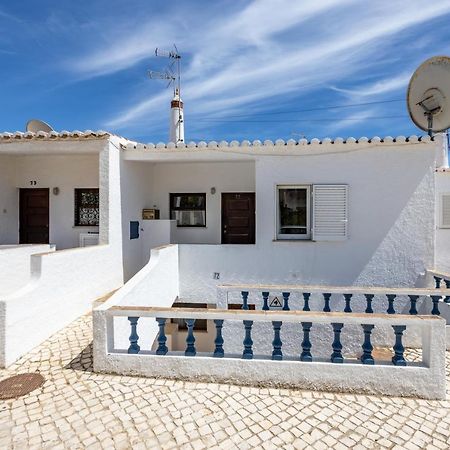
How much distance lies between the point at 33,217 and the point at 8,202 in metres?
0.88

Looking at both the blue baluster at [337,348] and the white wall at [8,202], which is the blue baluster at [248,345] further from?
the white wall at [8,202]

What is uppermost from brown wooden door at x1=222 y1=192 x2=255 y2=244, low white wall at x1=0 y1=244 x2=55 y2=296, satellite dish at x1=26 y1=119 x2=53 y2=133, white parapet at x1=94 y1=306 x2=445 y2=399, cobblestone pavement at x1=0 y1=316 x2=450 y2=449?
satellite dish at x1=26 y1=119 x2=53 y2=133

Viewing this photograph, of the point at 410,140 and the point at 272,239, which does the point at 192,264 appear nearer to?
the point at 272,239

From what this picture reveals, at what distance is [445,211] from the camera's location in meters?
9.88

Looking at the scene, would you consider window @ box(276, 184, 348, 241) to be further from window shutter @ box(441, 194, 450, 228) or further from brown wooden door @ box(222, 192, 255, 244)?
window shutter @ box(441, 194, 450, 228)

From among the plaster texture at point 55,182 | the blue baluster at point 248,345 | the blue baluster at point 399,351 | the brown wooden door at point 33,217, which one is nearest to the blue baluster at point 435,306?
the blue baluster at point 399,351

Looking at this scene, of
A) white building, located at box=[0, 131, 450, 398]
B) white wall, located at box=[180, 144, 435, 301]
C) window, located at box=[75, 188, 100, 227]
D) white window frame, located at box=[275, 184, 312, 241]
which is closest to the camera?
white building, located at box=[0, 131, 450, 398]

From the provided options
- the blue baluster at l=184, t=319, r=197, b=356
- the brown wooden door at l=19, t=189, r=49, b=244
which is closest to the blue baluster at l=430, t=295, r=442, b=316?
the blue baluster at l=184, t=319, r=197, b=356

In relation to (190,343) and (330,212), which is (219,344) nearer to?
(190,343)

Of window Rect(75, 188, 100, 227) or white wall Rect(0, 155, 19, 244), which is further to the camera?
window Rect(75, 188, 100, 227)

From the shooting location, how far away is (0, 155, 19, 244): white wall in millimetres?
10195

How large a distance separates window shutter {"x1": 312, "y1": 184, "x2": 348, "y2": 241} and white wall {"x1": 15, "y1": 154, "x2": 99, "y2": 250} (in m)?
7.38

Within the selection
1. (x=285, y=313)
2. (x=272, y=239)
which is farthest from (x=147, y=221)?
(x=285, y=313)

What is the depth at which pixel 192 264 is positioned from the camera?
29.9 ft
